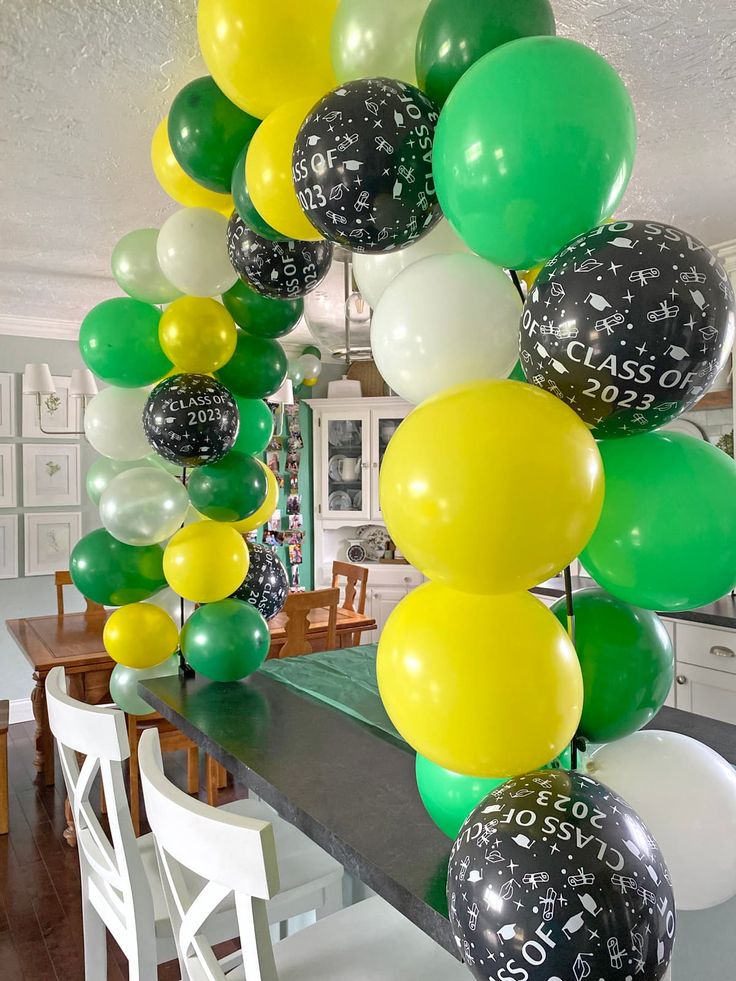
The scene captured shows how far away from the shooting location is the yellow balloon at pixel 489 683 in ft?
2.33

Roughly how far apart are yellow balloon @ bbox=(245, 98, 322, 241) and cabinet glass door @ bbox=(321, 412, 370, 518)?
409 centimetres

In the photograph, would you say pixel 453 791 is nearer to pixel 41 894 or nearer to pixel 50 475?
pixel 41 894

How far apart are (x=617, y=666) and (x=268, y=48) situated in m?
0.99

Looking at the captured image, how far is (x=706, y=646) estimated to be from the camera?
2.80 meters

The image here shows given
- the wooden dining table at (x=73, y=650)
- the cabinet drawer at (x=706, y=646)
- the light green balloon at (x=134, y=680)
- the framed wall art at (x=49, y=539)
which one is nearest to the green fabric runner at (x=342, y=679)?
the light green balloon at (x=134, y=680)

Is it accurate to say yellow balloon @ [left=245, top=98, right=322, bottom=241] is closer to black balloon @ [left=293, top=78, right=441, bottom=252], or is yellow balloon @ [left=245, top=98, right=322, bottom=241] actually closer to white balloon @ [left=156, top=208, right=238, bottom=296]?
black balloon @ [left=293, top=78, right=441, bottom=252]

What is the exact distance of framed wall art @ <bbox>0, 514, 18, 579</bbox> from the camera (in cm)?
425

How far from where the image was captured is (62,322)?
14.3 feet

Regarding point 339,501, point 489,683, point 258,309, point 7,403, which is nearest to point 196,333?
point 258,309

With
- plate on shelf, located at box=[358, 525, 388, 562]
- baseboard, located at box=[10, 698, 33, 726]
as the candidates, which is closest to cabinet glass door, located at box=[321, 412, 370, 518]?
plate on shelf, located at box=[358, 525, 388, 562]

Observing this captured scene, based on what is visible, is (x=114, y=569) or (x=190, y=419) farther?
(x=114, y=569)

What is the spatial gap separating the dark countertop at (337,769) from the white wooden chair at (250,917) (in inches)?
5.7

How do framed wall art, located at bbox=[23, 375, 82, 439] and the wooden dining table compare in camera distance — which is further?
framed wall art, located at bbox=[23, 375, 82, 439]

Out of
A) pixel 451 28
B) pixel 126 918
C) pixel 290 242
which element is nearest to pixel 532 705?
pixel 451 28
